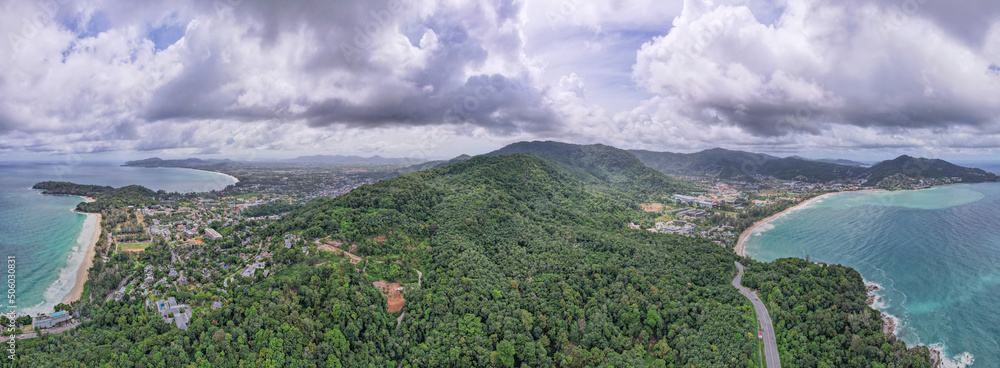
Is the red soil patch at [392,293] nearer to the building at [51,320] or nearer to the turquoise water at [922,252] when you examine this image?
the building at [51,320]

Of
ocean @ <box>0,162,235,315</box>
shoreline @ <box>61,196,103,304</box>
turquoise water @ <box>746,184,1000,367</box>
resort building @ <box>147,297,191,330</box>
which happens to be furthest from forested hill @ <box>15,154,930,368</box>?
ocean @ <box>0,162,235,315</box>

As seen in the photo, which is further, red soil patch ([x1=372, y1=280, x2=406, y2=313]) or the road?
red soil patch ([x1=372, y1=280, x2=406, y2=313])

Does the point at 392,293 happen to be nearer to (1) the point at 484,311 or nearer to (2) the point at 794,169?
(1) the point at 484,311

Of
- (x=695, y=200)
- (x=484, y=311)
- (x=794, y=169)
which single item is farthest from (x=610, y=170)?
(x=484, y=311)

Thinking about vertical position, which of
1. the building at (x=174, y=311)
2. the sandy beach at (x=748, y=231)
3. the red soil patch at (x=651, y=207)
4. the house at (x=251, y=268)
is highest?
the house at (x=251, y=268)

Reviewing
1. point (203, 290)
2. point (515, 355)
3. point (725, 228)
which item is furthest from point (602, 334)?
point (725, 228)

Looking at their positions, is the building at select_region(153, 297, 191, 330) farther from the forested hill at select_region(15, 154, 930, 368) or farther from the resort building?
the forested hill at select_region(15, 154, 930, 368)

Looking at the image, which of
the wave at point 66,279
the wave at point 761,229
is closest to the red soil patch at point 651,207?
the wave at point 761,229
